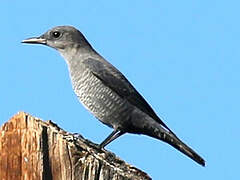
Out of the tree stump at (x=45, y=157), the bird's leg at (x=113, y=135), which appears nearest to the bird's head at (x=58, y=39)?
the bird's leg at (x=113, y=135)

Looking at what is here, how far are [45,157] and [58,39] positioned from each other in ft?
19.9

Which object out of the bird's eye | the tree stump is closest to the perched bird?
the bird's eye

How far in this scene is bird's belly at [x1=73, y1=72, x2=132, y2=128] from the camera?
30.9 feet

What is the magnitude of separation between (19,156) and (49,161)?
218mm

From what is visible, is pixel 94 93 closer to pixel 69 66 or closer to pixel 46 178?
pixel 69 66

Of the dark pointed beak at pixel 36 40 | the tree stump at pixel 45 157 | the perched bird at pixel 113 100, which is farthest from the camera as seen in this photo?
the dark pointed beak at pixel 36 40

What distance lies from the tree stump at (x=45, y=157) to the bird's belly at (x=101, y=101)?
4.54m

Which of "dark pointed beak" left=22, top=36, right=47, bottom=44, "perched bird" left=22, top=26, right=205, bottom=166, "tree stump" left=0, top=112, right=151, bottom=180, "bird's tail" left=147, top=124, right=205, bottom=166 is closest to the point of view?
"tree stump" left=0, top=112, right=151, bottom=180

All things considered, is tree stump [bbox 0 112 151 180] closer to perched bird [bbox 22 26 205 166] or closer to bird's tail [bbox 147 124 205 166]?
bird's tail [bbox 147 124 205 166]

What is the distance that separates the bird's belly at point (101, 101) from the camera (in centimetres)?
943

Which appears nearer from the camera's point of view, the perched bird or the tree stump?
the tree stump

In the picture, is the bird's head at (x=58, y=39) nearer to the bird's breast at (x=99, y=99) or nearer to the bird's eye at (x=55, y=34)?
the bird's eye at (x=55, y=34)

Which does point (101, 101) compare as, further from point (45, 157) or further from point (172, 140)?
point (45, 157)

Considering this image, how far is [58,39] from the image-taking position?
1047 cm
